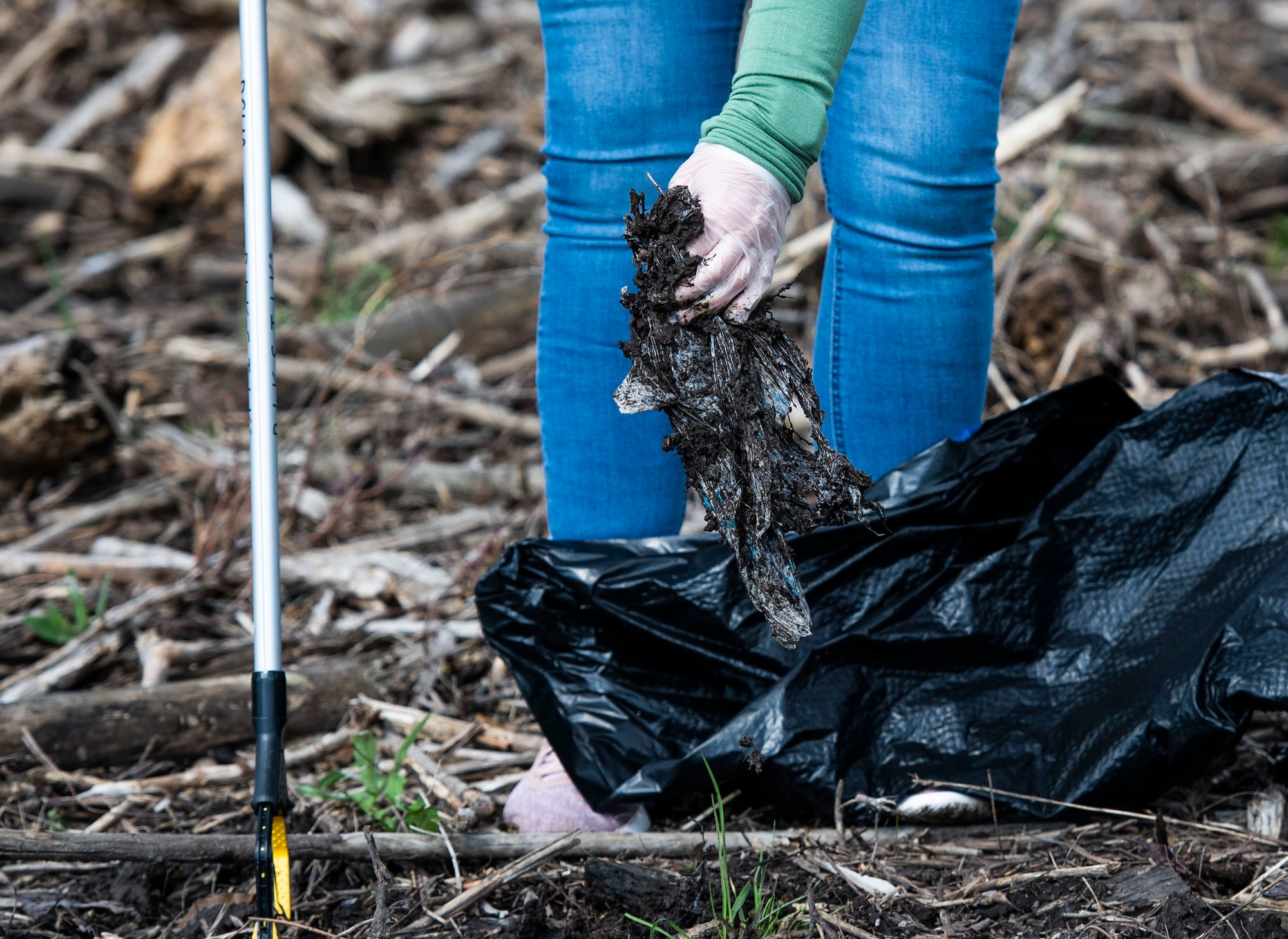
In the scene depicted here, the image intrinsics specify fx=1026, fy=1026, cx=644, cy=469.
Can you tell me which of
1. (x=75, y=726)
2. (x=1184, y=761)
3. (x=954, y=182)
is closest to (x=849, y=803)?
(x=1184, y=761)

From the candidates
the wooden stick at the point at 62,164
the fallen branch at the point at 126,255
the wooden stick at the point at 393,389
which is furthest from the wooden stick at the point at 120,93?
the wooden stick at the point at 393,389

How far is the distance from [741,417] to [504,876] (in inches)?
28.6

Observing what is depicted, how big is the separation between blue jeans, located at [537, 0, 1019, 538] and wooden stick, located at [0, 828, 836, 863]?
0.50 m

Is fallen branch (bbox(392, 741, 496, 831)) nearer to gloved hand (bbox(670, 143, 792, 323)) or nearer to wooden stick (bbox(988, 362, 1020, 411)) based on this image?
gloved hand (bbox(670, 143, 792, 323))

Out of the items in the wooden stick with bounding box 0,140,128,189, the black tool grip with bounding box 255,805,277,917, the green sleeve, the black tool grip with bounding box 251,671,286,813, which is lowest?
the black tool grip with bounding box 255,805,277,917

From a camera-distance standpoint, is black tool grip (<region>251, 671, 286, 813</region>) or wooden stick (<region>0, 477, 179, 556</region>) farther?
wooden stick (<region>0, 477, 179, 556</region>)

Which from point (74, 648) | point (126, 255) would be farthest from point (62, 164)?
point (74, 648)

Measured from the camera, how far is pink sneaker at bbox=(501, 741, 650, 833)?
1.62 metres

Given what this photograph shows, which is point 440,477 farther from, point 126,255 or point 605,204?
point 126,255

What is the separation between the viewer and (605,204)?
1.61 metres

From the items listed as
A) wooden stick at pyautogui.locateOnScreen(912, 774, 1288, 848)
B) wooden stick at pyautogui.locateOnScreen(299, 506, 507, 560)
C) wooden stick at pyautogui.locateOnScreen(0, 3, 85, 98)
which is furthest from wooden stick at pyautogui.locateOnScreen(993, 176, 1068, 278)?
wooden stick at pyautogui.locateOnScreen(0, 3, 85, 98)

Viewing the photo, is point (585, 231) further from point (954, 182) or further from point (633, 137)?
point (954, 182)

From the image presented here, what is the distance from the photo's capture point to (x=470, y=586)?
7.51 feet

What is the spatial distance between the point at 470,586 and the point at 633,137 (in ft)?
3.67
